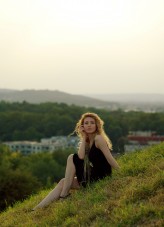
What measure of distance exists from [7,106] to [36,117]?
2471 centimetres

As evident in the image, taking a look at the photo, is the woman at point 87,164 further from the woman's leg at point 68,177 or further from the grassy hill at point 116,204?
the grassy hill at point 116,204

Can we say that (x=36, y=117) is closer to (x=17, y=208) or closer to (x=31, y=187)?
(x=31, y=187)

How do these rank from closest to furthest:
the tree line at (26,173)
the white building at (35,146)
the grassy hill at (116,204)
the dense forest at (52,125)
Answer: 1. the grassy hill at (116,204)
2. the tree line at (26,173)
3. the white building at (35,146)
4. the dense forest at (52,125)

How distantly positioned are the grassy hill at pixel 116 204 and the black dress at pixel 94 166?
16 centimetres

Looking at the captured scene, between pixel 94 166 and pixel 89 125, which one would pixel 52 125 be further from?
pixel 94 166

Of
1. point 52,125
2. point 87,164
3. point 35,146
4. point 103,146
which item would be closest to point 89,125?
point 103,146

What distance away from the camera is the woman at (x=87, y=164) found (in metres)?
8.84

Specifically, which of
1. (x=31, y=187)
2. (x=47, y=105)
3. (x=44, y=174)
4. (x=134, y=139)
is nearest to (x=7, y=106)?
(x=47, y=105)

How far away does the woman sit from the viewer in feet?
29.0

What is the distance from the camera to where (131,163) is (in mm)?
9430

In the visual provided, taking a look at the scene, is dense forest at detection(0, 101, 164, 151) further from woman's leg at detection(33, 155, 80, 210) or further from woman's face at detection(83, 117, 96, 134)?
woman's leg at detection(33, 155, 80, 210)

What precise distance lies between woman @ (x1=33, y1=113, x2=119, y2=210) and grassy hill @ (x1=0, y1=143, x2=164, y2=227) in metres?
0.15

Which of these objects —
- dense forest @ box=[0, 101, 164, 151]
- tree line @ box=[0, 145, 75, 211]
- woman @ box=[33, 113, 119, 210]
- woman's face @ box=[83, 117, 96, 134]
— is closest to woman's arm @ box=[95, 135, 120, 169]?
woman @ box=[33, 113, 119, 210]

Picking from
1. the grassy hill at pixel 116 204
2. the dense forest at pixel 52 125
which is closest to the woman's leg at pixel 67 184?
the grassy hill at pixel 116 204
